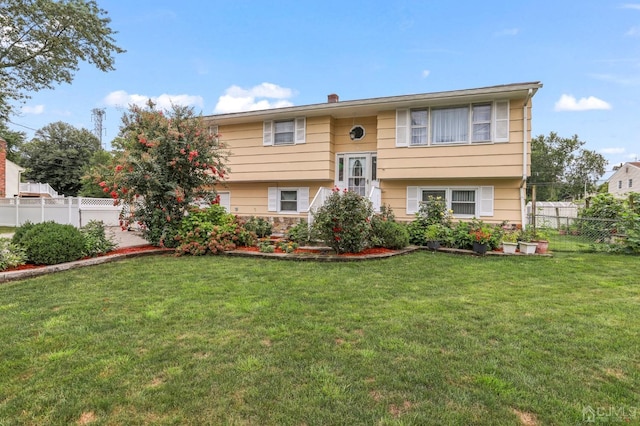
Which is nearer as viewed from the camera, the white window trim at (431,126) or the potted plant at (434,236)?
the potted plant at (434,236)

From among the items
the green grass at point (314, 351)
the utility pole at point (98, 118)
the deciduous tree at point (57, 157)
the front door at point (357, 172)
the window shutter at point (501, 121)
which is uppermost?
the utility pole at point (98, 118)

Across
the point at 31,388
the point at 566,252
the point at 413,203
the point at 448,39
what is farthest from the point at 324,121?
the point at 31,388

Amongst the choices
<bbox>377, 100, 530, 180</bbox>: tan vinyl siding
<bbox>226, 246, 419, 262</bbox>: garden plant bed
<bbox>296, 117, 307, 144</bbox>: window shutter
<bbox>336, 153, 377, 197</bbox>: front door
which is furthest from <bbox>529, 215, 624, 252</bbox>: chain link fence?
<bbox>296, 117, 307, 144</bbox>: window shutter

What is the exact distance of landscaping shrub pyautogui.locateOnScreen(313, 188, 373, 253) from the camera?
7.16 meters

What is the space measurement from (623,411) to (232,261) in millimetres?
6196

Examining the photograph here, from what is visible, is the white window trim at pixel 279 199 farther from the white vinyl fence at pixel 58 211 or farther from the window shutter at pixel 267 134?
the white vinyl fence at pixel 58 211

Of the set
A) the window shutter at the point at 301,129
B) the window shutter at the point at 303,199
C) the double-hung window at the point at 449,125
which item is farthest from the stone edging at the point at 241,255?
the window shutter at the point at 301,129

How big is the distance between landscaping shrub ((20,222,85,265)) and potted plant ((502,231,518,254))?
981 cm

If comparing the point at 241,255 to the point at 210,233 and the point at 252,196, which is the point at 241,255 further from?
the point at 252,196

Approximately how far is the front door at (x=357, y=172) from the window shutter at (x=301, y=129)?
59.2 inches

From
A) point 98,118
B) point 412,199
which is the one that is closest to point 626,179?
point 412,199

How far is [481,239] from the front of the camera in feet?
26.4

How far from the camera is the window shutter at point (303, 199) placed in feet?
38.7

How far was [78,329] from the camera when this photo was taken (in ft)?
10.6
